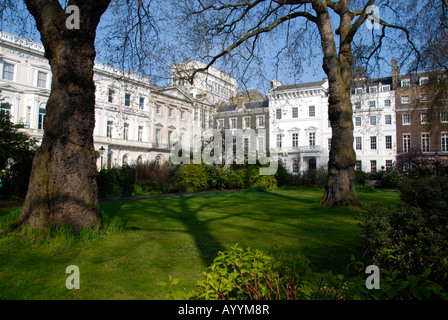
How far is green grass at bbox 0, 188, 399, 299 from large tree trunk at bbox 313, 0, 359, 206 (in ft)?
7.32

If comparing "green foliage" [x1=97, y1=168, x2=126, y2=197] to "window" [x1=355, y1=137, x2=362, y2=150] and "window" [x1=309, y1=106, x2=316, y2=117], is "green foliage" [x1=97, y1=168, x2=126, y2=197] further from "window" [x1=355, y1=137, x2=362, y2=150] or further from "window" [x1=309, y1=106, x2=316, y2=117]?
"window" [x1=355, y1=137, x2=362, y2=150]

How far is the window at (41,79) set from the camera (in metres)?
34.3

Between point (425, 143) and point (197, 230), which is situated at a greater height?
point (425, 143)

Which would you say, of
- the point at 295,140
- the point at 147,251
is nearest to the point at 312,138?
the point at 295,140

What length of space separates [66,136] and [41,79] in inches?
1391

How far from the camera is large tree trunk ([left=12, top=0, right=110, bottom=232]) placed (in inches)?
213

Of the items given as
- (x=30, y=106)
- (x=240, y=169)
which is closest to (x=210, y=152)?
(x=240, y=169)

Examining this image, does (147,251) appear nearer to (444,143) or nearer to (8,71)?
(8,71)

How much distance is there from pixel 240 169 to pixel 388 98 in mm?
31864

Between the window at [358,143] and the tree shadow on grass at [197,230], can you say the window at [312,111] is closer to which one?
the window at [358,143]

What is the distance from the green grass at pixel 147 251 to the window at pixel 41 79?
33.9 m

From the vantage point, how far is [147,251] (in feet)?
16.1

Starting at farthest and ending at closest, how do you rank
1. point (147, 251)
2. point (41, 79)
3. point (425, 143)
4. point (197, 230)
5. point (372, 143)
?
point (372, 143)
point (425, 143)
point (41, 79)
point (197, 230)
point (147, 251)
